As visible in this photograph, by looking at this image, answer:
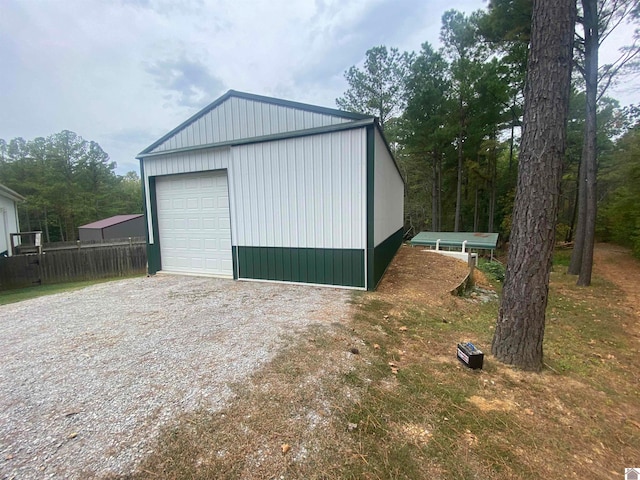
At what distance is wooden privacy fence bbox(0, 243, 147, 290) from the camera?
31.4ft

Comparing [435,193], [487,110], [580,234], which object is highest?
[487,110]

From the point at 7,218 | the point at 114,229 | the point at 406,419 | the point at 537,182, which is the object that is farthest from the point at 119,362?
the point at 114,229

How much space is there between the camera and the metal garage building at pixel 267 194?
4.99 metres

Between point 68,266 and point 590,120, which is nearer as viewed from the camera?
point 590,120

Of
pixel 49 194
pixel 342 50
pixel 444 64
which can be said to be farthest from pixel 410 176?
pixel 49 194

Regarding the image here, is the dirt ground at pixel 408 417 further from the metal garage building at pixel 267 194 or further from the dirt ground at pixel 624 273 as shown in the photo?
the dirt ground at pixel 624 273

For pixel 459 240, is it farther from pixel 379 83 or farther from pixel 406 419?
pixel 406 419

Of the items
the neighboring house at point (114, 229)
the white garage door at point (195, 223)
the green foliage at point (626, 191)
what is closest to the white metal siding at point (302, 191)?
the white garage door at point (195, 223)

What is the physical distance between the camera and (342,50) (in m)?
10.6

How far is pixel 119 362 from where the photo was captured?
258 centimetres

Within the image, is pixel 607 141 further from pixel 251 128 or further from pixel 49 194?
pixel 49 194

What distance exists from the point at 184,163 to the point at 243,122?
1.82 meters

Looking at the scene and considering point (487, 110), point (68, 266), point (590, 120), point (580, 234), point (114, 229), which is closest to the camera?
point (590, 120)

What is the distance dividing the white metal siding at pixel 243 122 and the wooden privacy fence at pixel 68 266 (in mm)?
6556
